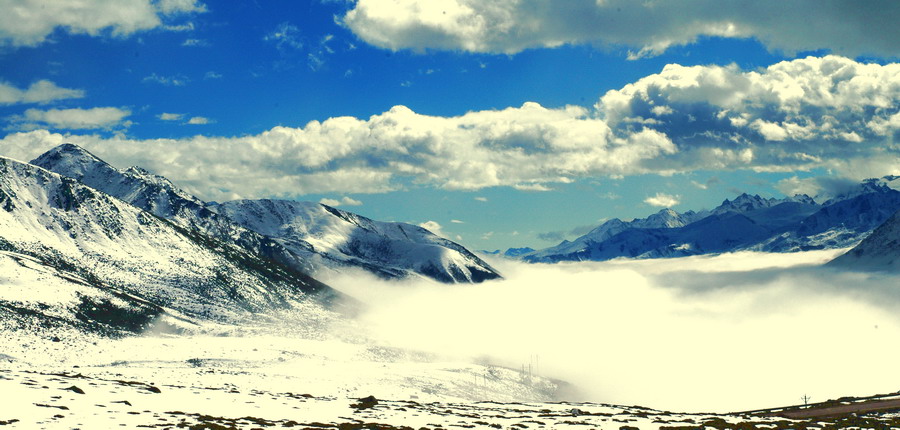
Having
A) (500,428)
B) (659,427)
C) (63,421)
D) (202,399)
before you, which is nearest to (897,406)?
(659,427)

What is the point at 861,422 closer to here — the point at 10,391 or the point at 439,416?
the point at 439,416

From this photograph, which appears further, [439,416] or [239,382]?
[239,382]

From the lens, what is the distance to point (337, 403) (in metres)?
88.7

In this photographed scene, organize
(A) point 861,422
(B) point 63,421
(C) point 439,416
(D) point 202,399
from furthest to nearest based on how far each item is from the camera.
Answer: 1. (C) point 439,416
2. (D) point 202,399
3. (A) point 861,422
4. (B) point 63,421

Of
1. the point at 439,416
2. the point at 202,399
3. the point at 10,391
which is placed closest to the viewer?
the point at 10,391

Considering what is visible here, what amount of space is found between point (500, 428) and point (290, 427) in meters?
22.6

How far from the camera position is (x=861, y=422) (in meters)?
69.6

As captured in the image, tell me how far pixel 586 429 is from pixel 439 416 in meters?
21.0

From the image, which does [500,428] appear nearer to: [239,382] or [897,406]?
[897,406]

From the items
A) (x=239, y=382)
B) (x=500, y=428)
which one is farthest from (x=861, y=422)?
(x=239, y=382)

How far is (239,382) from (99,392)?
121892 mm

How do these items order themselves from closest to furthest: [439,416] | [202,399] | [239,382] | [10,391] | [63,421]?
[63,421] → [10,391] → [202,399] → [439,416] → [239,382]

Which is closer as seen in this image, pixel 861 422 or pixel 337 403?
pixel 861 422

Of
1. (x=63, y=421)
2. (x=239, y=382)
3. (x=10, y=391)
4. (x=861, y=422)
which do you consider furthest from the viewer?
(x=239, y=382)
